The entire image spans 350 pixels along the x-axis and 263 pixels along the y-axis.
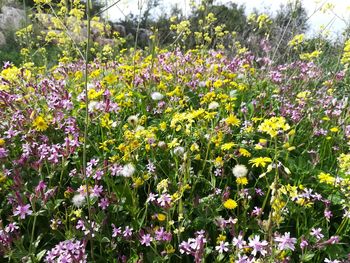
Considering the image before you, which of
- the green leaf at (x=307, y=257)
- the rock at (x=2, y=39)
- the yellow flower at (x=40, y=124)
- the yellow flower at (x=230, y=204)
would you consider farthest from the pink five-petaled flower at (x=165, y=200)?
the rock at (x=2, y=39)

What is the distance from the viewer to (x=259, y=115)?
2.92 meters

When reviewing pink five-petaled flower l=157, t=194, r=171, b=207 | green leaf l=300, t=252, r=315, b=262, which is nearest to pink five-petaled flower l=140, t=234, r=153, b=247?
pink five-petaled flower l=157, t=194, r=171, b=207

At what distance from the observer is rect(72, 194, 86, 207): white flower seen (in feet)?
5.53

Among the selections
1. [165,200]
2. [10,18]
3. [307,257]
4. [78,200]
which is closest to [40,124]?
[78,200]

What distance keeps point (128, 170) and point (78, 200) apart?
0.92ft

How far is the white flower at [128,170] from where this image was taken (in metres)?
1.77

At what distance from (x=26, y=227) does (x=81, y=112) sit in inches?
42.2

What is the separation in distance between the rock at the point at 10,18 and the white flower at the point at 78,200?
1189cm

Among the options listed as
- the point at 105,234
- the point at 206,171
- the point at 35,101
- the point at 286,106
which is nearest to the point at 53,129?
the point at 35,101

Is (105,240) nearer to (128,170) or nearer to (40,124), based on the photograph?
(128,170)

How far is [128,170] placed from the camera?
179 cm

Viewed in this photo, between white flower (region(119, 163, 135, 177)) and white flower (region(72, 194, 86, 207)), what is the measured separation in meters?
0.23

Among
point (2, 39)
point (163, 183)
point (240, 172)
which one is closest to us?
point (163, 183)

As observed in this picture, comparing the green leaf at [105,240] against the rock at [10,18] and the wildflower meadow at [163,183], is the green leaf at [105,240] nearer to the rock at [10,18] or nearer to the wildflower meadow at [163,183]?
the wildflower meadow at [163,183]
